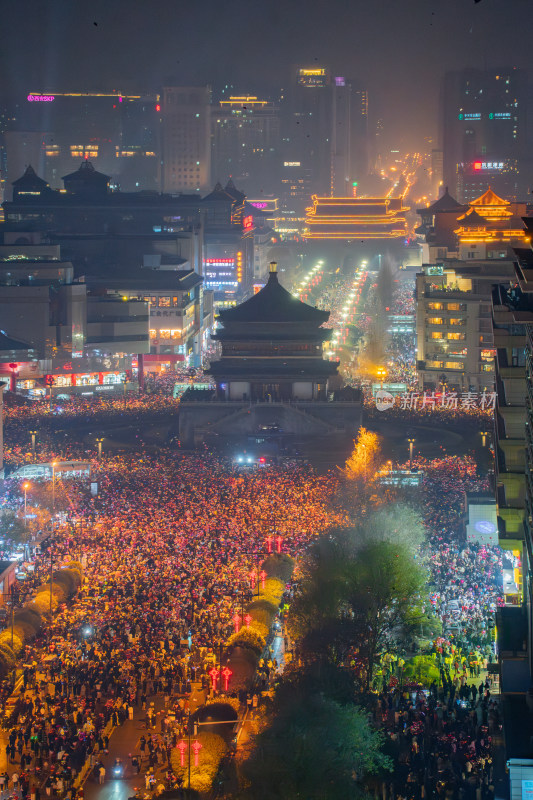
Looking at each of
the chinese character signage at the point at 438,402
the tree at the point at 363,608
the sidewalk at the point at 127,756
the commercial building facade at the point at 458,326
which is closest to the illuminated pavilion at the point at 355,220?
the commercial building facade at the point at 458,326

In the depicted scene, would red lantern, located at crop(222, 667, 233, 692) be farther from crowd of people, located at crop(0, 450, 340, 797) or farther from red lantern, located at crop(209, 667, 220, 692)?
crowd of people, located at crop(0, 450, 340, 797)

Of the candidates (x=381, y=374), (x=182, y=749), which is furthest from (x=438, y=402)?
(x=182, y=749)

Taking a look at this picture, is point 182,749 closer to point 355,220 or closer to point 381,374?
point 381,374

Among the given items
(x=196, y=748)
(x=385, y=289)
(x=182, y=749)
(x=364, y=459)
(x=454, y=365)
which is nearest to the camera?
(x=196, y=748)

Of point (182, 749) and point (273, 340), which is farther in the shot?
point (273, 340)

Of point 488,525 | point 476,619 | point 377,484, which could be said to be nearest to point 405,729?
point 476,619

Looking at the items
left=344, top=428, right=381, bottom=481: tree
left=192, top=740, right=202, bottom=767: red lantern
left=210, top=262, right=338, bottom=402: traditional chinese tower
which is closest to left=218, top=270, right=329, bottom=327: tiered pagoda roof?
left=210, top=262, right=338, bottom=402: traditional chinese tower

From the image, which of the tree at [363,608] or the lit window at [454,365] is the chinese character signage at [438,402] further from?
the tree at [363,608]

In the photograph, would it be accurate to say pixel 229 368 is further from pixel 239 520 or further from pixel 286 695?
pixel 286 695
